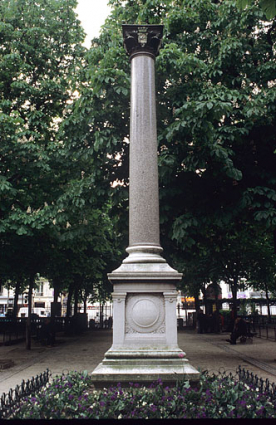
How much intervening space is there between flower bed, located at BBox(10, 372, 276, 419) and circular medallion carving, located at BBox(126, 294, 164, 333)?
144 centimetres

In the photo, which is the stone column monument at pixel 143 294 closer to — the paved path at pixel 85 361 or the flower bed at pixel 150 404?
the flower bed at pixel 150 404

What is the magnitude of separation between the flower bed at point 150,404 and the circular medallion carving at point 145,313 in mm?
1441

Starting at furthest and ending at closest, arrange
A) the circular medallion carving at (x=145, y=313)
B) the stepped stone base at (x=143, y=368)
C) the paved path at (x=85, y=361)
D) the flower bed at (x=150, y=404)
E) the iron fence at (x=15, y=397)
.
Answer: the paved path at (x=85, y=361), the circular medallion carving at (x=145, y=313), the stepped stone base at (x=143, y=368), the iron fence at (x=15, y=397), the flower bed at (x=150, y=404)

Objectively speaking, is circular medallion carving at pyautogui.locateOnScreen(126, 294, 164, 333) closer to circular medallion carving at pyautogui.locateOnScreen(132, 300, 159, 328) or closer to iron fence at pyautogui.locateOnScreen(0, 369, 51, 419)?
circular medallion carving at pyautogui.locateOnScreen(132, 300, 159, 328)

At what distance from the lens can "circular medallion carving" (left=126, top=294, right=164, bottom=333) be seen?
7227 millimetres

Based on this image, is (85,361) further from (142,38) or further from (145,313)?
(142,38)

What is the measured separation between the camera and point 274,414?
16.2 feet

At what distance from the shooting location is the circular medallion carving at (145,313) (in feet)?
23.7

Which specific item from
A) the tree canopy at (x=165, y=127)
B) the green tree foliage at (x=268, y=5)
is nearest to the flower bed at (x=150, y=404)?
the green tree foliage at (x=268, y=5)

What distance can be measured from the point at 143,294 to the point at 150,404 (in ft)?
7.71

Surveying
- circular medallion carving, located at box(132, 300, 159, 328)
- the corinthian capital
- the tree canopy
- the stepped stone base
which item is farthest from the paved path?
the corinthian capital

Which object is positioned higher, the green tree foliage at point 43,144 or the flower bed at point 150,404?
the green tree foliage at point 43,144

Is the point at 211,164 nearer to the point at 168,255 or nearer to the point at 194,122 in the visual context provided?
the point at 194,122
